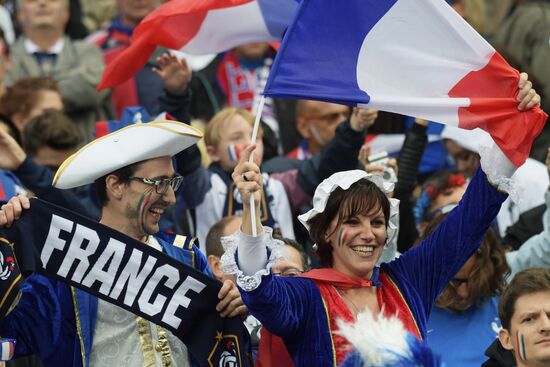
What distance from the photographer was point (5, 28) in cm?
1070

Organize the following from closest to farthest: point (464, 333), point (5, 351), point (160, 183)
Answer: point (5, 351)
point (160, 183)
point (464, 333)

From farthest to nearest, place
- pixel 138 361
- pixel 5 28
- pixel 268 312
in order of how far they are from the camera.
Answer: pixel 5 28 < pixel 138 361 < pixel 268 312

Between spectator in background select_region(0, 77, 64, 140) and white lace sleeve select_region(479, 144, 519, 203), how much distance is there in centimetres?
422

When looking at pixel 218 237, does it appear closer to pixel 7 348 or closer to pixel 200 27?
pixel 200 27

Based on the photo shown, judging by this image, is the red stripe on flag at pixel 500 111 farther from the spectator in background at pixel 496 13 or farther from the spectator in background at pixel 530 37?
the spectator in background at pixel 496 13

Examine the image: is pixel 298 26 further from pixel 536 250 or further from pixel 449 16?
pixel 536 250

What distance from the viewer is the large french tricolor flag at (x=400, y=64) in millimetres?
5750

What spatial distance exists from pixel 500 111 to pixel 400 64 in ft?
1.70

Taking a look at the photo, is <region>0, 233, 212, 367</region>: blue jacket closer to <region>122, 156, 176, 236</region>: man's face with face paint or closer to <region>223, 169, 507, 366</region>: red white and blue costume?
<region>122, 156, 176, 236</region>: man's face with face paint

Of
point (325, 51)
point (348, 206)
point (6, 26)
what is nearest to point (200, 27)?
point (325, 51)

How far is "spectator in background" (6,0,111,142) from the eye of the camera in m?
9.65

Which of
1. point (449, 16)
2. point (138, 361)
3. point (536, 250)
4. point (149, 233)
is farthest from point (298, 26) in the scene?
point (536, 250)

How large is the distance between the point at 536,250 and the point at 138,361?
2492 millimetres

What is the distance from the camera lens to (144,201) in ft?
18.8
